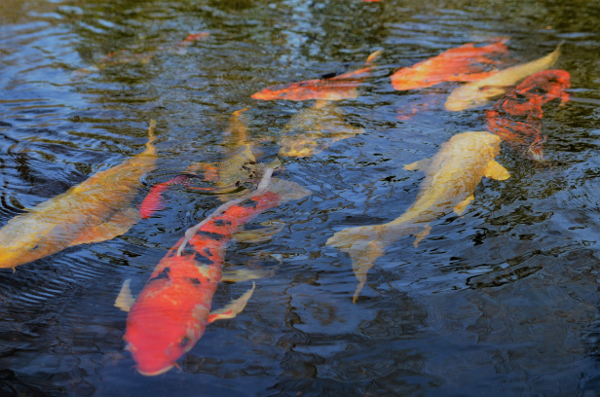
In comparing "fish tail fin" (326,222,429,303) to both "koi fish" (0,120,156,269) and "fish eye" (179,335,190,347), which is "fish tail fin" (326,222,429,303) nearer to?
"fish eye" (179,335,190,347)

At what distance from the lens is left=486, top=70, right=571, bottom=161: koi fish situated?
532 centimetres

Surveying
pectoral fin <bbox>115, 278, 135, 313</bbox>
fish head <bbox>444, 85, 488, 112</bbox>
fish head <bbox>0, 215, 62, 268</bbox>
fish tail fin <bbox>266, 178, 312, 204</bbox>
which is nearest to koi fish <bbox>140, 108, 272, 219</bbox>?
fish tail fin <bbox>266, 178, 312, 204</bbox>

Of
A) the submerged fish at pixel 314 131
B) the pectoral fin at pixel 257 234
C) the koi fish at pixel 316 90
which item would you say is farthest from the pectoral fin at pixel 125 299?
the koi fish at pixel 316 90

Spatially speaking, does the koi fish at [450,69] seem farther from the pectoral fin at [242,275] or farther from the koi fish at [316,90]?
the pectoral fin at [242,275]

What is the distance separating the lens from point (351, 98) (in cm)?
675

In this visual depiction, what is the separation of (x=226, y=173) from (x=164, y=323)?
7.48 feet

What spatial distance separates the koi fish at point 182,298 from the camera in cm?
281

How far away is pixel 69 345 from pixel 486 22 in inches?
382

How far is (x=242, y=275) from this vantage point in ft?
11.9

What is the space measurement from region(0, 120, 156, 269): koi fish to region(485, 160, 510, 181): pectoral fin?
11.5ft

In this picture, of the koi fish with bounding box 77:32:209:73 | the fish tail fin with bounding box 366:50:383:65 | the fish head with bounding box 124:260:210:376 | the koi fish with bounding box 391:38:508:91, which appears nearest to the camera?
the fish head with bounding box 124:260:210:376

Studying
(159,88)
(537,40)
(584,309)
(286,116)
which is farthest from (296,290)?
(537,40)

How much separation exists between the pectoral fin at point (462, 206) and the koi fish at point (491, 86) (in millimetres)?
2277

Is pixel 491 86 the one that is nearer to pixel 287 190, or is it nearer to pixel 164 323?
pixel 287 190
